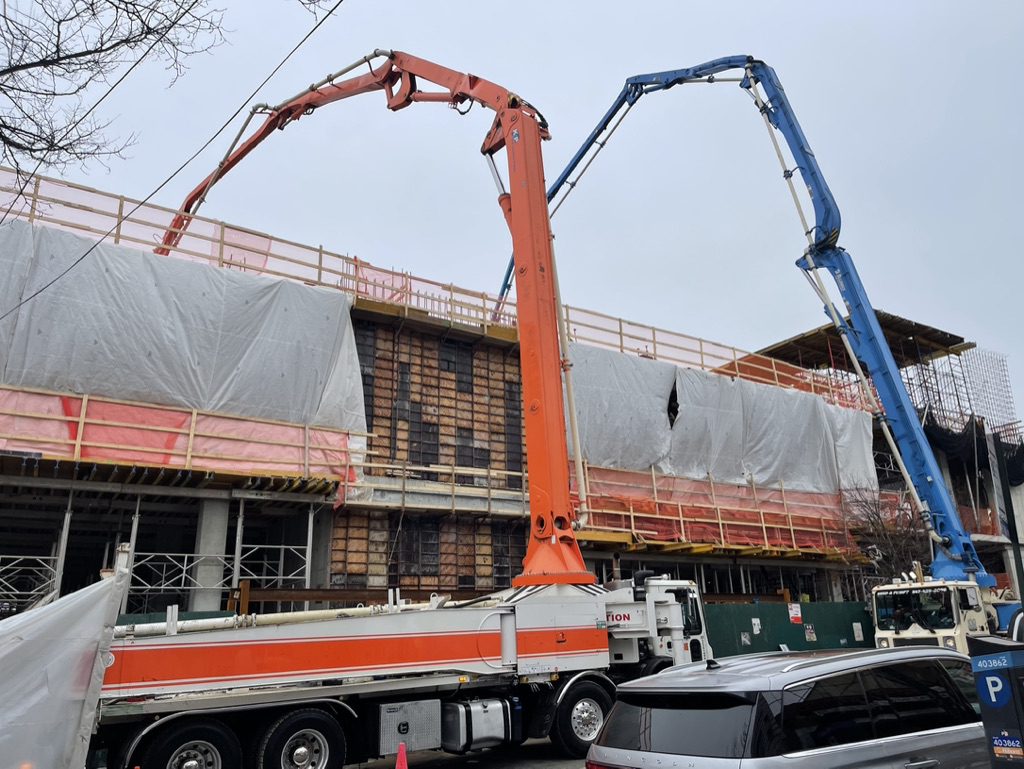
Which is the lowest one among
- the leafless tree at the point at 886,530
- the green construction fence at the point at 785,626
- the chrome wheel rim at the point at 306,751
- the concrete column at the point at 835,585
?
the chrome wheel rim at the point at 306,751

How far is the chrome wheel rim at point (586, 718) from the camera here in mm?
10781

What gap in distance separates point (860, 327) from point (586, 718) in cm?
1632

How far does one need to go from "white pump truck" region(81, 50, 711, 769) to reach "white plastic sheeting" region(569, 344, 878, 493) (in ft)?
33.2

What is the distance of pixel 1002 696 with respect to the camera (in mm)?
4465

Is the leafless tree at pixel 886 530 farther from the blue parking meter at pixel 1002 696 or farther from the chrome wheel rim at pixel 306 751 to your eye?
the blue parking meter at pixel 1002 696

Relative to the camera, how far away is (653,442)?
24797 mm

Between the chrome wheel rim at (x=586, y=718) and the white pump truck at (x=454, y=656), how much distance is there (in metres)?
0.02

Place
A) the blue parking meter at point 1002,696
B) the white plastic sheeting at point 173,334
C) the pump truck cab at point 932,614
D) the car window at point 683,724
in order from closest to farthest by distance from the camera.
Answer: the blue parking meter at point 1002,696
the car window at point 683,724
the white plastic sheeting at point 173,334
the pump truck cab at point 932,614

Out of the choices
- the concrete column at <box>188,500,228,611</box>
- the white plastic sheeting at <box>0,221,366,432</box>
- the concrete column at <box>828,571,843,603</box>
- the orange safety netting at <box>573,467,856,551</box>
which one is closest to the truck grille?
the orange safety netting at <box>573,467,856,551</box>

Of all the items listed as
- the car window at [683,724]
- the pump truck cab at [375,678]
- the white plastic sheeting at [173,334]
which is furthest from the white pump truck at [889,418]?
the car window at [683,724]

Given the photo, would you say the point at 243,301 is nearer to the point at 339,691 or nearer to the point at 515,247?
the point at 515,247

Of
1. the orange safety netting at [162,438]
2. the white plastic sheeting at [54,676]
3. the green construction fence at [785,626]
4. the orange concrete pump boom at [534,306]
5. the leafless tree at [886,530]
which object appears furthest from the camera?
the leafless tree at [886,530]

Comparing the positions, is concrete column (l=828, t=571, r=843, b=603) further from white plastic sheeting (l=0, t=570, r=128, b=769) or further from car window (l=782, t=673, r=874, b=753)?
white plastic sheeting (l=0, t=570, r=128, b=769)

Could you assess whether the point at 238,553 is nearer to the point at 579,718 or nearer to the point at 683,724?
the point at 579,718
